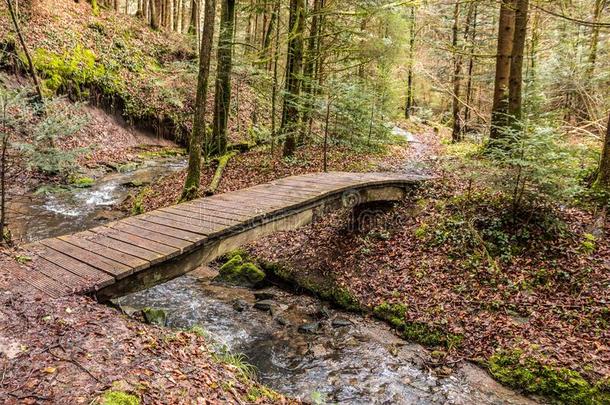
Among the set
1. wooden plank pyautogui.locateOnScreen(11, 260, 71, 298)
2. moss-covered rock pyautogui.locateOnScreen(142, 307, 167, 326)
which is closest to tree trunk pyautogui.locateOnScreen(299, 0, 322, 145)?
moss-covered rock pyautogui.locateOnScreen(142, 307, 167, 326)

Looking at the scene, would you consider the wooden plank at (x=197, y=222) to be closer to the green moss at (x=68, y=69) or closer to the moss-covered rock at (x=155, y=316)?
the moss-covered rock at (x=155, y=316)

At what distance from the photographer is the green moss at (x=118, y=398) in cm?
258

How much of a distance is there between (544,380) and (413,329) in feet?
6.70

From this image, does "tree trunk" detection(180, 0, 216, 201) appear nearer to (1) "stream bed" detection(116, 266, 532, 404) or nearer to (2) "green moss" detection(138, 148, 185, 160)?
(1) "stream bed" detection(116, 266, 532, 404)

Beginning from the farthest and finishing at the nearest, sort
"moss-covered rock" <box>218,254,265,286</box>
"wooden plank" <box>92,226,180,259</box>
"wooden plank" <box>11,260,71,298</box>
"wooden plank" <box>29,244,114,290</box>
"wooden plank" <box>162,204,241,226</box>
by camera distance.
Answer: "moss-covered rock" <box>218,254,265,286</box>, "wooden plank" <box>162,204,241,226</box>, "wooden plank" <box>92,226,180,259</box>, "wooden plank" <box>29,244,114,290</box>, "wooden plank" <box>11,260,71,298</box>

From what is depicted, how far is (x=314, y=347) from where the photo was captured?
6535 mm

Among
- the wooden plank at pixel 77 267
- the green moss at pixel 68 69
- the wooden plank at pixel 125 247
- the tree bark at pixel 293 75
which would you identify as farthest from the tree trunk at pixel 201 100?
the green moss at pixel 68 69

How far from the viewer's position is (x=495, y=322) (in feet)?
21.2

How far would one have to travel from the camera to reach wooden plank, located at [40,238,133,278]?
14.3 ft

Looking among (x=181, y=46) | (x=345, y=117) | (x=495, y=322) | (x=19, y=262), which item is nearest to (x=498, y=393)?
(x=495, y=322)

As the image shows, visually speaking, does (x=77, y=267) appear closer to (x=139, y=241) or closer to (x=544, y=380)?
(x=139, y=241)

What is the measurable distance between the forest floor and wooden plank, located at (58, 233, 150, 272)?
0.68 meters

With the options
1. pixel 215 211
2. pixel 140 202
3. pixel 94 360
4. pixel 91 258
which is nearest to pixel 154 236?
pixel 91 258

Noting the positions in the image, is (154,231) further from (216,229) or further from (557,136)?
(557,136)
